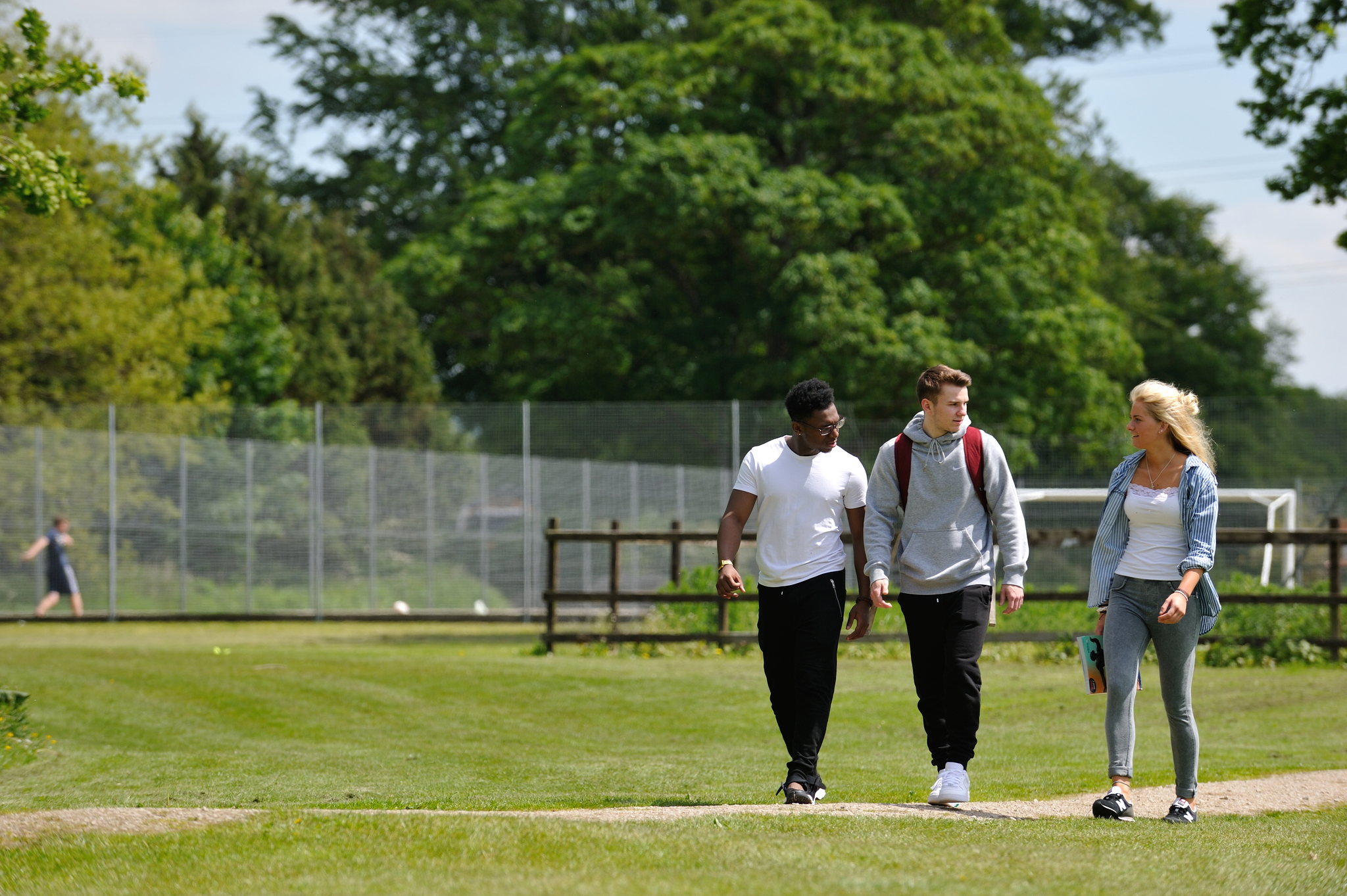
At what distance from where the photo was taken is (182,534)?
22391 millimetres

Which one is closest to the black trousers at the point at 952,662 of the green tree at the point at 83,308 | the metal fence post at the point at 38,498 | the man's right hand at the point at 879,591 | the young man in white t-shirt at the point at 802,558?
the man's right hand at the point at 879,591

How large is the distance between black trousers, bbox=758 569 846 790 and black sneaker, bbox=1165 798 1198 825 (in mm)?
1436

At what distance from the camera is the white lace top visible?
607 cm

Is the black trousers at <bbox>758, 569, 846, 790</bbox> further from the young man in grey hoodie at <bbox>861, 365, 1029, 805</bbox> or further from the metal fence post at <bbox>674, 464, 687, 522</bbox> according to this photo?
the metal fence post at <bbox>674, 464, 687, 522</bbox>

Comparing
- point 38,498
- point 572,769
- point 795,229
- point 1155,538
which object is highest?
point 795,229

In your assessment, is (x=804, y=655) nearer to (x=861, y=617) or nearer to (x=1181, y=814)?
(x=861, y=617)

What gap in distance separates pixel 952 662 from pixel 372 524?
694 inches

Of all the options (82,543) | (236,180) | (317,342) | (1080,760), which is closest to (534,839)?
(1080,760)

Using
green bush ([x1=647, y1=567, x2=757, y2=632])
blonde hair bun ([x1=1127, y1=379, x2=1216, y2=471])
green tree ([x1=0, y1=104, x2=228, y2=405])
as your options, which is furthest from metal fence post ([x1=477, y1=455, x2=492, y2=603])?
blonde hair bun ([x1=1127, y1=379, x2=1216, y2=471])

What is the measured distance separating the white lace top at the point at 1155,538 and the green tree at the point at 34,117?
25.0 ft

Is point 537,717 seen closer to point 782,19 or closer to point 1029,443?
point 1029,443

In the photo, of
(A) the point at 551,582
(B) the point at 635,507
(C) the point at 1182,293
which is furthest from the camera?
(C) the point at 1182,293

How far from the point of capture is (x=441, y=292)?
3022cm

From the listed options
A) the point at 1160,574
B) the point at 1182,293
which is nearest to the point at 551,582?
the point at 1160,574
